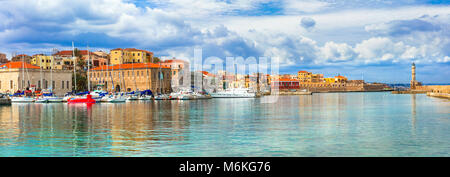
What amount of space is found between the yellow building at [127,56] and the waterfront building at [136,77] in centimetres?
903

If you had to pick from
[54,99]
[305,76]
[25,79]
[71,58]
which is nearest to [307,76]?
[305,76]

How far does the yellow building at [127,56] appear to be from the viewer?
9746 centimetres

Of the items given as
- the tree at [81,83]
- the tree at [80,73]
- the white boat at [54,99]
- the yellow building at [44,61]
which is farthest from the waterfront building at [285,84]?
the white boat at [54,99]

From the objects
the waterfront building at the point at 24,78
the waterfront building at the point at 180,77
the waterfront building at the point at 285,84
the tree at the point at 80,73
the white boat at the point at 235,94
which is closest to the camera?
the waterfront building at the point at 24,78

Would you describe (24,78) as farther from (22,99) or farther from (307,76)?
(307,76)

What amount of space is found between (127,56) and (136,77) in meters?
15.9

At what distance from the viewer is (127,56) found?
323 feet

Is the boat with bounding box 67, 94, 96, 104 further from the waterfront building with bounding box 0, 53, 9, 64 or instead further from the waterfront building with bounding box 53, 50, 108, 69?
the waterfront building with bounding box 0, 53, 9, 64

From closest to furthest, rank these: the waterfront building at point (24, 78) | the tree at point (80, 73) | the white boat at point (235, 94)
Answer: the waterfront building at point (24, 78) → the white boat at point (235, 94) → the tree at point (80, 73)

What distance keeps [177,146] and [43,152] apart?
13.9 ft

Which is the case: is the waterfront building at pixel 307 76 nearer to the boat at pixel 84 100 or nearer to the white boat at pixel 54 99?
the white boat at pixel 54 99

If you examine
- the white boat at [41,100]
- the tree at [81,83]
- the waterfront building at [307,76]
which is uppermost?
the waterfront building at [307,76]
